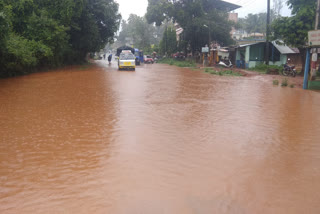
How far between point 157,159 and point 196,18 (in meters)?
35.2

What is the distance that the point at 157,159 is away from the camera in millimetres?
5094

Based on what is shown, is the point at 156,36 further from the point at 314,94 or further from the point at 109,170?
the point at 109,170

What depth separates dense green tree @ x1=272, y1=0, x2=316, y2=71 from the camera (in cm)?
1875

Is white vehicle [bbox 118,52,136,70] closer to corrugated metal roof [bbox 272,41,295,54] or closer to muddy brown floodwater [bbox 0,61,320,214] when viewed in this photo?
corrugated metal roof [bbox 272,41,295,54]

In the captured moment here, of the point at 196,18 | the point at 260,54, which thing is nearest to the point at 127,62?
the point at 260,54

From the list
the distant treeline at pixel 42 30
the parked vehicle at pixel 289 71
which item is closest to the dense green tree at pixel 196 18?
the distant treeline at pixel 42 30

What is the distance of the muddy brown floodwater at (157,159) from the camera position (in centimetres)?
371

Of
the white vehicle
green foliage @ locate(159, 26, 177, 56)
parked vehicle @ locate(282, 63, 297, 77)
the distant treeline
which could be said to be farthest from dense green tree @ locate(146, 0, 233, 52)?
parked vehicle @ locate(282, 63, 297, 77)

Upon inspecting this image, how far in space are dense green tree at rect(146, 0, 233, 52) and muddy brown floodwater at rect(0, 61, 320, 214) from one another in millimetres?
29866

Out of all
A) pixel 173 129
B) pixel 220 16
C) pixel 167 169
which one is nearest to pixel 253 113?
pixel 173 129

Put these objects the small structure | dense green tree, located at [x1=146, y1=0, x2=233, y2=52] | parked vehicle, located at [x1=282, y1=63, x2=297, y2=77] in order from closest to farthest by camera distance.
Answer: parked vehicle, located at [x1=282, y1=63, x2=297, y2=77]
the small structure
dense green tree, located at [x1=146, y1=0, x2=233, y2=52]

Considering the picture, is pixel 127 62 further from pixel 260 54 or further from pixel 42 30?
pixel 260 54

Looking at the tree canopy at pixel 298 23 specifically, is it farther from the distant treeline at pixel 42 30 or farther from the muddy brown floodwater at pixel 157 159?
the distant treeline at pixel 42 30

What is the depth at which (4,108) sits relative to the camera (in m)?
9.14
